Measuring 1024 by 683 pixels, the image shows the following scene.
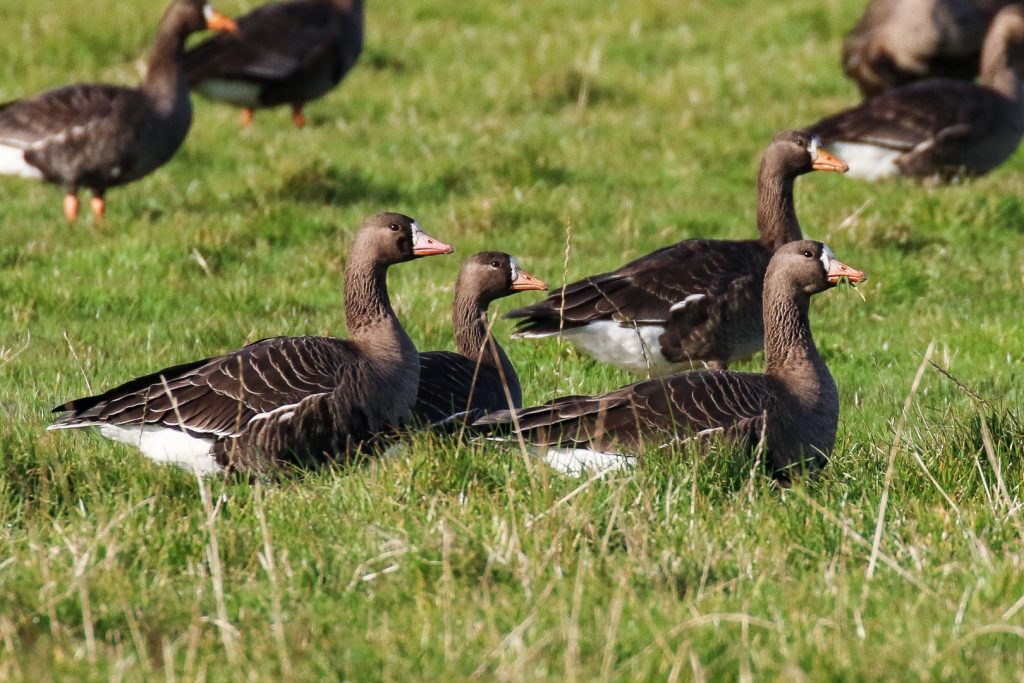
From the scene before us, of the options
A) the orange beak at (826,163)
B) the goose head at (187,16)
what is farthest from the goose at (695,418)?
the goose head at (187,16)

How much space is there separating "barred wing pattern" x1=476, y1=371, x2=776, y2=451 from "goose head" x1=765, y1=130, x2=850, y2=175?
3.16 metres

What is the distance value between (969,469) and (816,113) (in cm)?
980

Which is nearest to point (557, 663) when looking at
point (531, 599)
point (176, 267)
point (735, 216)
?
point (531, 599)

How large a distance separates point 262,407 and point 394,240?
118 centimetres

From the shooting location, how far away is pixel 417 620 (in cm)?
441

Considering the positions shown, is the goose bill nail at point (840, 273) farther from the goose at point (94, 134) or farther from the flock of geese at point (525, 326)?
the goose at point (94, 134)

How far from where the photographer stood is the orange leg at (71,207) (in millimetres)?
11938

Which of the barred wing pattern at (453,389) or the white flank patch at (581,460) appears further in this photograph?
the barred wing pattern at (453,389)

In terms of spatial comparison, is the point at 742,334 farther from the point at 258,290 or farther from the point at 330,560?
the point at 330,560

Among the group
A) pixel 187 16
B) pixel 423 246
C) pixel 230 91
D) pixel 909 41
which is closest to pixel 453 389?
pixel 423 246

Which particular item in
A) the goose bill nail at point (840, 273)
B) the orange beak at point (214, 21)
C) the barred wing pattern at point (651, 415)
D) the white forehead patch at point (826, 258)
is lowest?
the barred wing pattern at point (651, 415)

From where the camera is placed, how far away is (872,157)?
1324cm

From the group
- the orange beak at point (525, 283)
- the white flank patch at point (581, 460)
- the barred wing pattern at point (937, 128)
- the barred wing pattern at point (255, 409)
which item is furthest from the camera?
the barred wing pattern at point (937, 128)

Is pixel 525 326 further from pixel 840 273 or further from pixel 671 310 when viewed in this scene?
pixel 840 273
